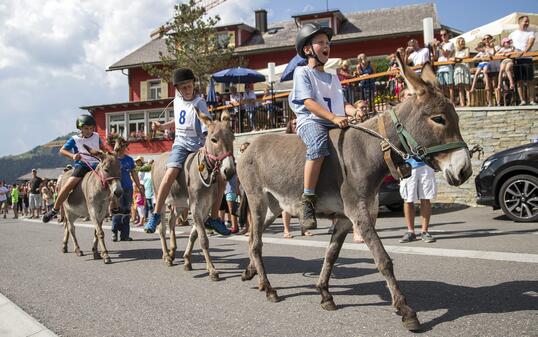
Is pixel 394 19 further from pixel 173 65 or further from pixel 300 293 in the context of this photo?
pixel 300 293

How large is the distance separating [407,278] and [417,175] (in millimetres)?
3442

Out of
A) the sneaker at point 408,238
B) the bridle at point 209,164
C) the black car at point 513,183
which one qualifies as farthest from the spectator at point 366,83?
the bridle at point 209,164

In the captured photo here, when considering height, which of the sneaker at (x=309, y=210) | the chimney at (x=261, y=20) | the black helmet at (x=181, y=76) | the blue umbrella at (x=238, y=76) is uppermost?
the chimney at (x=261, y=20)

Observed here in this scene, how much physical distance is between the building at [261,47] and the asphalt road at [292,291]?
2659cm

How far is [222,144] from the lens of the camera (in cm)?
626

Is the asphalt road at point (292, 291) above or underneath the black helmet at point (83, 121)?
underneath

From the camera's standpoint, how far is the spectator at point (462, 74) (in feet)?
46.1

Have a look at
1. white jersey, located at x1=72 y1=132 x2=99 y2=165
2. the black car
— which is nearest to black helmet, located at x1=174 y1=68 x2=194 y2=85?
white jersey, located at x1=72 y1=132 x2=99 y2=165

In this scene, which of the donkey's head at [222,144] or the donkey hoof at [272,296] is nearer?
the donkey hoof at [272,296]

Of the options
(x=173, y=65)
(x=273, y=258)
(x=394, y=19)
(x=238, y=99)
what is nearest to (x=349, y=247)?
(x=273, y=258)

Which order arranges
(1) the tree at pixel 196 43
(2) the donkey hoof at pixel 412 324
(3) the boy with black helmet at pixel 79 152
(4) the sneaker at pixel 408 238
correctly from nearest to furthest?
(2) the donkey hoof at pixel 412 324
(4) the sneaker at pixel 408 238
(3) the boy with black helmet at pixel 79 152
(1) the tree at pixel 196 43

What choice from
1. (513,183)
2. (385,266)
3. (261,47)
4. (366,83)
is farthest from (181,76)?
(261,47)

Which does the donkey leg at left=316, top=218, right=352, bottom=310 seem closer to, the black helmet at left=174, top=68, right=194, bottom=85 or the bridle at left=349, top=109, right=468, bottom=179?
the bridle at left=349, top=109, right=468, bottom=179

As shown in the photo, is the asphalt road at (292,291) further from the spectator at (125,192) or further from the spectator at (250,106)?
the spectator at (250,106)
